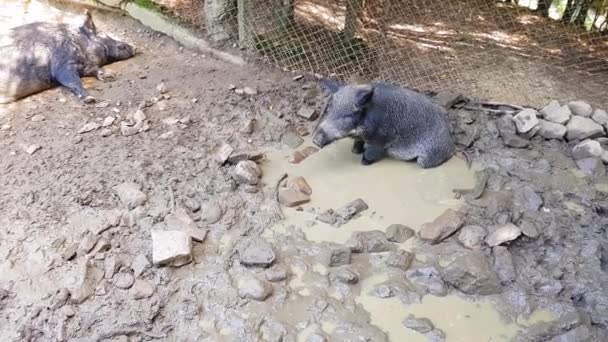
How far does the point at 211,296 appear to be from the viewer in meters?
2.86

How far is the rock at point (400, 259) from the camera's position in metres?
3.01

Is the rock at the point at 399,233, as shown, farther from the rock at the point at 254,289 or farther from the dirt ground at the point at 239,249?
the rock at the point at 254,289

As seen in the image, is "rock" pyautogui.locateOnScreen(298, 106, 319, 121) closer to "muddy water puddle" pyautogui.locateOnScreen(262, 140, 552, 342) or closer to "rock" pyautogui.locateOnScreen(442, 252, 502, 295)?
"muddy water puddle" pyautogui.locateOnScreen(262, 140, 552, 342)

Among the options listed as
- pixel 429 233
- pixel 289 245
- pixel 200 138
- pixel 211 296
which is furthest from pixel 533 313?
pixel 200 138

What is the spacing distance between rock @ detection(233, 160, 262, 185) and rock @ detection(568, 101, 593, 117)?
2.38m

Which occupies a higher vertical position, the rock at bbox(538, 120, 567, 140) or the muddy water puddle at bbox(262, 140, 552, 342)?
the rock at bbox(538, 120, 567, 140)

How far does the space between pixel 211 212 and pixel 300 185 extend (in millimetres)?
583

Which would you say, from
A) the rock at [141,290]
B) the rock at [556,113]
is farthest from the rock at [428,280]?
the rock at [556,113]

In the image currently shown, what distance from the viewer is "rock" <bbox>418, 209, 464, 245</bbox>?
10.4ft

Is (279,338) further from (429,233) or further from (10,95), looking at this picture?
(10,95)

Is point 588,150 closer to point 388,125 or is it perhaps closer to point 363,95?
point 388,125

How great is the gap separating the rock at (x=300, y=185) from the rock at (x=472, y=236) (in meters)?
0.95

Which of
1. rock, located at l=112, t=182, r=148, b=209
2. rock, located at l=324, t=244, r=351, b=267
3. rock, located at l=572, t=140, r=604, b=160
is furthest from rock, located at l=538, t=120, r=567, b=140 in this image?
rock, located at l=112, t=182, r=148, b=209

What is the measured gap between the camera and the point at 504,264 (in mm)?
2965
